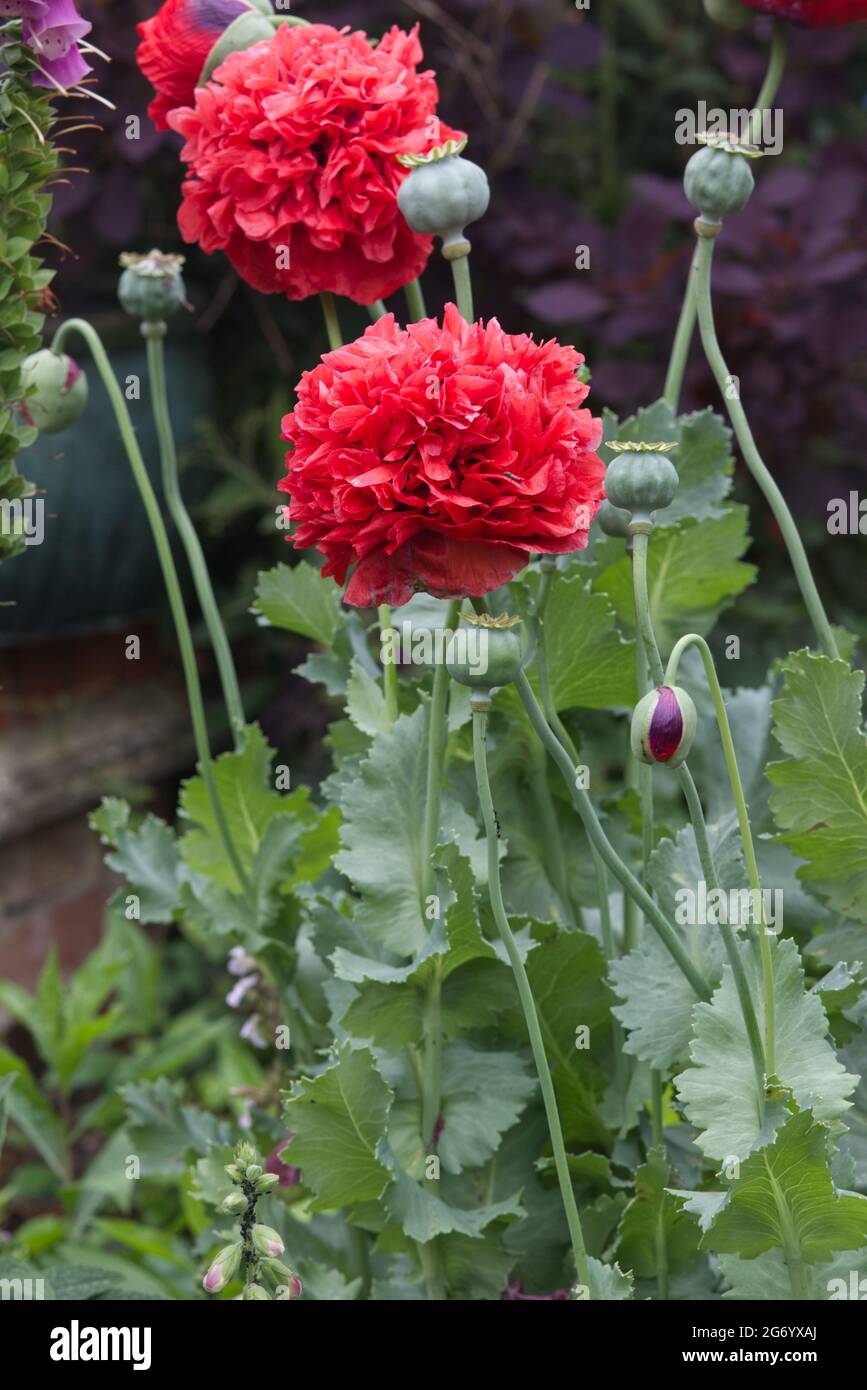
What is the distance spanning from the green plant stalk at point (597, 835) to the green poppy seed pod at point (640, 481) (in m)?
0.08

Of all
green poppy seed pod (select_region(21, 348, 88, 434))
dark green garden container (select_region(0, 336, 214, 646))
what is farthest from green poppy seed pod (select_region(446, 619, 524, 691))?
dark green garden container (select_region(0, 336, 214, 646))

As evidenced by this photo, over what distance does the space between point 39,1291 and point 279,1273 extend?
0.19 m

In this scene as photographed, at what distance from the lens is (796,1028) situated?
688mm

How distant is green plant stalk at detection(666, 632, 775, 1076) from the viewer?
613 mm

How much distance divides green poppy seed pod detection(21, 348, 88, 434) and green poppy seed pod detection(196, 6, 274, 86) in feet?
0.53

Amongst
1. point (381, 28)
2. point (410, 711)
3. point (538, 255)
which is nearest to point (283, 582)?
point (410, 711)

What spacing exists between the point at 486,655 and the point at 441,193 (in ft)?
0.70

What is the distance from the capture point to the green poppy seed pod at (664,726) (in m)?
0.59

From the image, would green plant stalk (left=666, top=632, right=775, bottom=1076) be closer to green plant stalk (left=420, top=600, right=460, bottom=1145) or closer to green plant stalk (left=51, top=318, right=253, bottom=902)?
green plant stalk (left=420, top=600, right=460, bottom=1145)

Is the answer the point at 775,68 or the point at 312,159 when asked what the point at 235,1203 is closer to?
the point at 312,159

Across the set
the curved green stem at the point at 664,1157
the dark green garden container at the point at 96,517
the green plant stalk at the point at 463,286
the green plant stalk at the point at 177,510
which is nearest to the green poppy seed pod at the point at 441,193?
the green plant stalk at the point at 463,286

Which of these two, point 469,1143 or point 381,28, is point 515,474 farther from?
point 381,28

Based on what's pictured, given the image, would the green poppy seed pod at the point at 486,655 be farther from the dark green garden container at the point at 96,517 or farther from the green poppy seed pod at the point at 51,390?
the dark green garden container at the point at 96,517

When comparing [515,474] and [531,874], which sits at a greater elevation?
[515,474]
